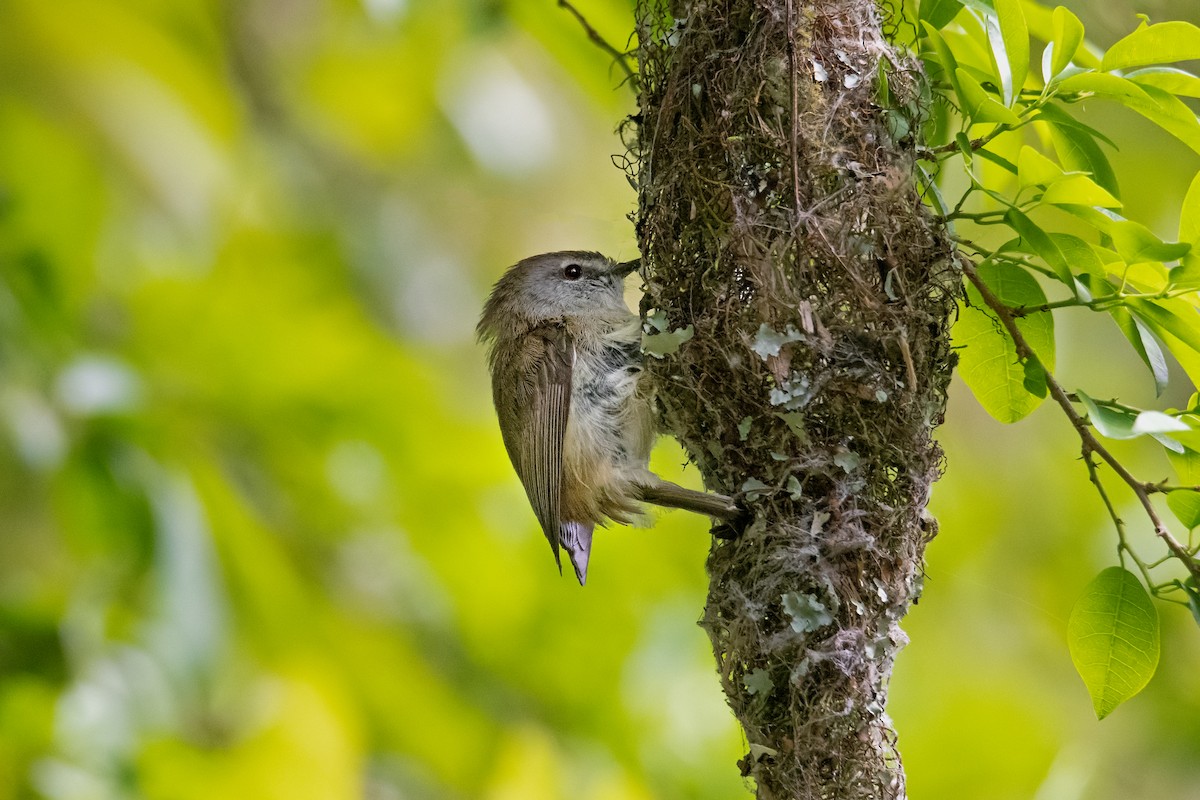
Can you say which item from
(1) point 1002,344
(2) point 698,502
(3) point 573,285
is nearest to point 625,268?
(3) point 573,285

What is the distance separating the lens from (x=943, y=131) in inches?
94.5

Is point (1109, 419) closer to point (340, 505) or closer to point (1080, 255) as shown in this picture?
point (1080, 255)

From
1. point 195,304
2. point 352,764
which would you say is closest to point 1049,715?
point 352,764

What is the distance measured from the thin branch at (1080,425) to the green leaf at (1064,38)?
42 centimetres

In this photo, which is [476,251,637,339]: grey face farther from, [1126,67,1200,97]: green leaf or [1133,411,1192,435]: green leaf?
[1133,411,1192,435]: green leaf

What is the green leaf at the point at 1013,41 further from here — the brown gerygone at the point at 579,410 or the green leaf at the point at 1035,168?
the brown gerygone at the point at 579,410

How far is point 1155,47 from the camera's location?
66.7 inches

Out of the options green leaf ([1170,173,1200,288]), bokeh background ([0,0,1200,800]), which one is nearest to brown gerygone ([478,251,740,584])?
bokeh background ([0,0,1200,800])

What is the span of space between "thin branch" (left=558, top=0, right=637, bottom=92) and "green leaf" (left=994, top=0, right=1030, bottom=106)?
40.3 inches

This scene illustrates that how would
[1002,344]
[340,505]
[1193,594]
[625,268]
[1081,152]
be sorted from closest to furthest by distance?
[1193,594]
[1081,152]
[1002,344]
[625,268]
[340,505]

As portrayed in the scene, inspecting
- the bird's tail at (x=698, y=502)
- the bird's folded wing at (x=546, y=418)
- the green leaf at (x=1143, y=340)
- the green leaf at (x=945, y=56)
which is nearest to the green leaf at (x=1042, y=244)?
the green leaf at (x=1143, y=340)

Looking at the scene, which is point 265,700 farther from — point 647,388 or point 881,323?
point 881,323

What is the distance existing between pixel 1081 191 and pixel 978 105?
0.22 meters

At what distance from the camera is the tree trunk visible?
2037 millimetres
